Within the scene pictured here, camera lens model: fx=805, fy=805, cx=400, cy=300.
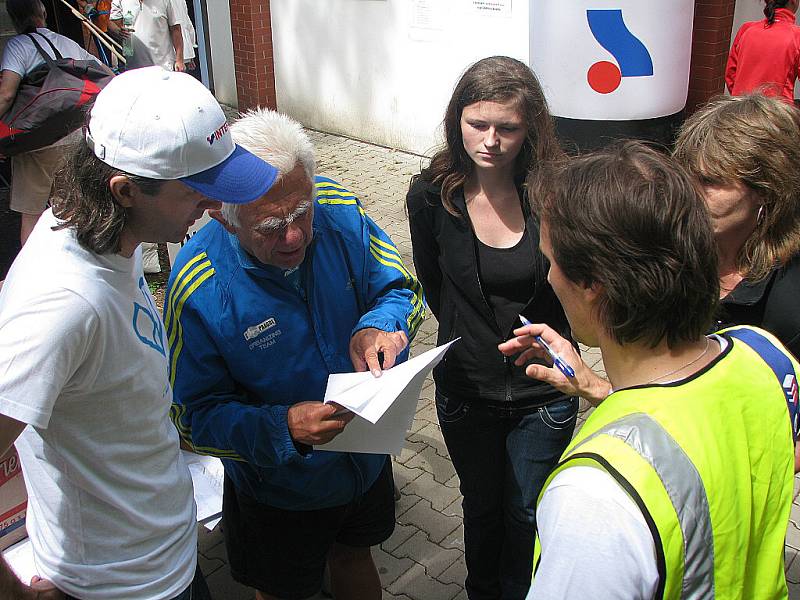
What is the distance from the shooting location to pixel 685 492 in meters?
1.17

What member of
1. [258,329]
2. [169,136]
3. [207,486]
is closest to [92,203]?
[169,136]

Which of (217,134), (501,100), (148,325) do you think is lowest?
(148,325)

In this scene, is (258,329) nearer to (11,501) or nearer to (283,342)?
(283,342)

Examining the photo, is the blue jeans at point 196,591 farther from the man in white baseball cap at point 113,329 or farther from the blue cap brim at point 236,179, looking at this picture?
the blue cap brim at point 236,179

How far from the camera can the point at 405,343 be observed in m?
2.25

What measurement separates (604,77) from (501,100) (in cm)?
377

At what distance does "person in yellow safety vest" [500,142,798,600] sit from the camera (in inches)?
45.1

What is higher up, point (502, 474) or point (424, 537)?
point (502, 474)

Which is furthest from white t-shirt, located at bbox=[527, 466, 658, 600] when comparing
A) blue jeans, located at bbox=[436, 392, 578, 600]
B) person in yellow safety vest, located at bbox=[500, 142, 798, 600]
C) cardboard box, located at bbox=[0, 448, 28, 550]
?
cardboard box, located at bbox=[0, 448, 28, 550]

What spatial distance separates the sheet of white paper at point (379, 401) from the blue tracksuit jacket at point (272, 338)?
0.15 meters

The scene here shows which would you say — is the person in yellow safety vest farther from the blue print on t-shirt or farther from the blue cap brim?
the blue print on t-shirt

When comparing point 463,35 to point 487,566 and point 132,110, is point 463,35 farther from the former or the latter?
point 132,110

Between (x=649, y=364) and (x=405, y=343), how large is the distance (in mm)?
987

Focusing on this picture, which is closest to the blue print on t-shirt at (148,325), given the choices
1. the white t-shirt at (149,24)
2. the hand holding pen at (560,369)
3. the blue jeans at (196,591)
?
the blue jeans at (196,591)
